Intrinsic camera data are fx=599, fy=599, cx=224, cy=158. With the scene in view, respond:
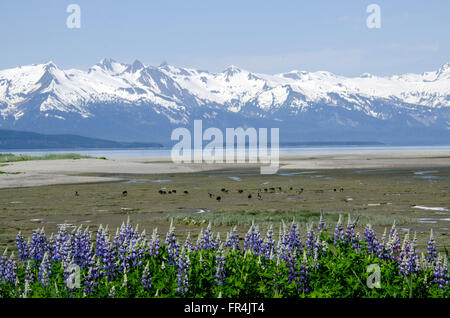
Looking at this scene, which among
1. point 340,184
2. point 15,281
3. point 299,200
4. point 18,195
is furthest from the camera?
point 340,184

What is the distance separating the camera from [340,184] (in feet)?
155

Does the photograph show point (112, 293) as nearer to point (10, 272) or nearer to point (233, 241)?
point (10, 272)

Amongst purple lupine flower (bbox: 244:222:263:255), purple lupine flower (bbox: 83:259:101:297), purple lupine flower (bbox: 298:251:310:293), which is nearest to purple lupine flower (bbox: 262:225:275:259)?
purple lupine flower (bbox: 244:222:263:255)

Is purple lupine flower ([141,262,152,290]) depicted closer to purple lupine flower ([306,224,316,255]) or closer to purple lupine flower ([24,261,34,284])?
purple lupine flower ([24,261,34,284])

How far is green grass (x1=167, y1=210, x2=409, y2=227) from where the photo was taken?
24.5 meters

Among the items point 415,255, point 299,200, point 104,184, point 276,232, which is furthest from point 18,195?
point 415,255

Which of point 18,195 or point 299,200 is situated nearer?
point 299,200

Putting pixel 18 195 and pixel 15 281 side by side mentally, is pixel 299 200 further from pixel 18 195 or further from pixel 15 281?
pixel 15 281

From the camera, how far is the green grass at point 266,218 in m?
24.5

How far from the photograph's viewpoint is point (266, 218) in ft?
84.7

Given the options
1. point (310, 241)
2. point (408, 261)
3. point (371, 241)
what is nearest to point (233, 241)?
point (310, 241)

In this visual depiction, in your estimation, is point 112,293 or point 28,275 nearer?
point 112,293

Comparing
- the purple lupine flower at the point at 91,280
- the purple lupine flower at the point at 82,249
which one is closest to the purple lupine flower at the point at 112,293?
the purple lupine flower at the point at 91,280

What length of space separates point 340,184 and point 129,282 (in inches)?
1556
